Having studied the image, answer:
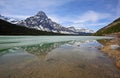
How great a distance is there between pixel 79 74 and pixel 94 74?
1.53 meters

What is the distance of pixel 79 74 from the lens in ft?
43.6

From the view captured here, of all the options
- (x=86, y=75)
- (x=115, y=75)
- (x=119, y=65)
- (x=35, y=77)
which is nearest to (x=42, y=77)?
(x=35, y=77)

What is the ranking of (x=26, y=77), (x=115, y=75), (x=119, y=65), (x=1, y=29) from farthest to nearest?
1. (x=1, y=29)
2. (x=119, y=65)
3. (x=115, y=75)
4. (x=26, y=77)

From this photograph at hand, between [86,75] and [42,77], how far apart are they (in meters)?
4.34

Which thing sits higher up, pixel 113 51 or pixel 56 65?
pixel 113 51

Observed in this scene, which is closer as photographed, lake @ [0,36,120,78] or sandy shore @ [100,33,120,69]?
lake @ [0,36,120,78]

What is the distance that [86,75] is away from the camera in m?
13.0

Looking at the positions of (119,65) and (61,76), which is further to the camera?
(119,65)

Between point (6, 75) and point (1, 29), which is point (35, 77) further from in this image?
point (1, 29)

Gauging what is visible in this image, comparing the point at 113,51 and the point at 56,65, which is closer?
the point at 56,65

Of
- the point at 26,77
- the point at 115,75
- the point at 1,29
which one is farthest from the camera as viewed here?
the point at 1,29

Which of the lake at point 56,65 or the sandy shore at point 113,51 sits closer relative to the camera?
the lake at point 56,65

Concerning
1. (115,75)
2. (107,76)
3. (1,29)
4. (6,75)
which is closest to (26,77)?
(6,75)

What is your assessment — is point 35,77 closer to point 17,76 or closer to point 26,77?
point 26,77
